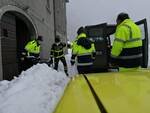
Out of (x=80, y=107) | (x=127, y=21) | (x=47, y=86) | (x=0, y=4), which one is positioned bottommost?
(x=47, y=86)

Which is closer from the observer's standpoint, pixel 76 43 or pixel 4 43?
pixel 76 43

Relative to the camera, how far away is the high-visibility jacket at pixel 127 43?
5793 mm

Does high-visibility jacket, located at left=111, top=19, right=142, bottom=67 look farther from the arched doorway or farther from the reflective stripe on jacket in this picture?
the arched doorway

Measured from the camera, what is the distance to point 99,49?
13.2 metres

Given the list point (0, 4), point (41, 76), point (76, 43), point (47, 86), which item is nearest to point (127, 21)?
point (47, 86)

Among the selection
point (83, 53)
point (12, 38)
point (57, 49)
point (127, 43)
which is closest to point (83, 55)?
point (83, 53)

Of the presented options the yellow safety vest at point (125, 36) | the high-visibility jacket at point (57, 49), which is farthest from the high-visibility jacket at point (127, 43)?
the high-visibility jacket at point (57, 49)

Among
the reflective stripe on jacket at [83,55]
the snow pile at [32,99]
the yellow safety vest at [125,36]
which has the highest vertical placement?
the yellow safety vest at [125,36]

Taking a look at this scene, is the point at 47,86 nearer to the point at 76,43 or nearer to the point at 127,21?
the point at 76,43

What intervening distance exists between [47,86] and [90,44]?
6.25 feet

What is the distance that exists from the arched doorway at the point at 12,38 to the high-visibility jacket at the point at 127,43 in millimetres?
6729

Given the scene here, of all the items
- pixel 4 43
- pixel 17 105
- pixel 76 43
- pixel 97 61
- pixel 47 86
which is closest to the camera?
pixel 17 105

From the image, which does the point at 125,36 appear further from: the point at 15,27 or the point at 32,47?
the point at 15,27

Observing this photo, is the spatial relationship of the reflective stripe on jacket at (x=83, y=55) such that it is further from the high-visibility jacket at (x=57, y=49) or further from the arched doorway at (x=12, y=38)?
the high-visibility jacket at (x=57, y=49)
